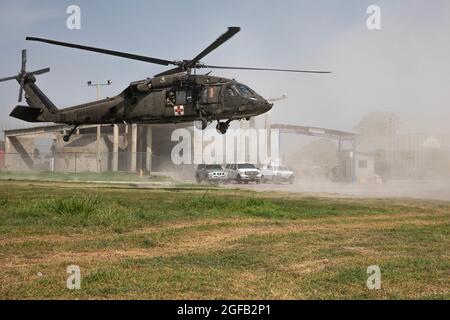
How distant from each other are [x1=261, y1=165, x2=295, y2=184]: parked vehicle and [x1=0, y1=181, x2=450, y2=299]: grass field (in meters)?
29.2

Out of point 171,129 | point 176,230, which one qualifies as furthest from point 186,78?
point 171,129

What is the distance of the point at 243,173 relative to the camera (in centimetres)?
4006

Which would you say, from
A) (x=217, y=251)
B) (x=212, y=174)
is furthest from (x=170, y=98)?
(x=212, y=174)

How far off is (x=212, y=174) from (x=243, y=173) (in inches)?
99.7

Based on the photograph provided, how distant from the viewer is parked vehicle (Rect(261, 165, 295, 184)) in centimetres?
4303

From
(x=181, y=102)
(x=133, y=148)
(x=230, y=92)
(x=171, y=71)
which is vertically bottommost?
(x=133, y=148)

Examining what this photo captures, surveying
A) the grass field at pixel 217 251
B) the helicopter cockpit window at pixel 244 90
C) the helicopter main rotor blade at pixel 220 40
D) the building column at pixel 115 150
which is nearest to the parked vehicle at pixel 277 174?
the building column at pixel 115 150

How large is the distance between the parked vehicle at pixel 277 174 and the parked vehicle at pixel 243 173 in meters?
3.18

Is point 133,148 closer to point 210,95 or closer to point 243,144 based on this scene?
point 243,144

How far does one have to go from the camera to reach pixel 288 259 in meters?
7.20

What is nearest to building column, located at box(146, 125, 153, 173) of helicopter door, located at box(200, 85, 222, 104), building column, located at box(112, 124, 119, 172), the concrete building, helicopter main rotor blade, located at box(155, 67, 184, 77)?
the concrete building

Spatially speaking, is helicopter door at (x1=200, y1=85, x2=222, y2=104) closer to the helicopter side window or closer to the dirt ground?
the helicopter side window

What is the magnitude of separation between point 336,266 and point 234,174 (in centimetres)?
3363
